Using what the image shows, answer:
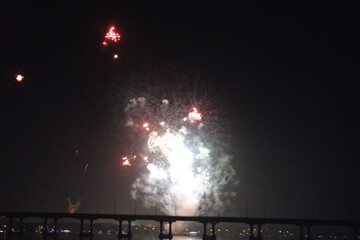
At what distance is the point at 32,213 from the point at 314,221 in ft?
210

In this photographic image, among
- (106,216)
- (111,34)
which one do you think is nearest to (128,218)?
(106,216)

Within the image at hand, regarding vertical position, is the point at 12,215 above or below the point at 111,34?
below

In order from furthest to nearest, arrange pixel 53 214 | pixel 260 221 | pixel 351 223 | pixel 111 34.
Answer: pixel 53 214, pixel 260 221, pixel 351 223, pixel 111 34

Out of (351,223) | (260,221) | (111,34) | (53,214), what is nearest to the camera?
(111,34)

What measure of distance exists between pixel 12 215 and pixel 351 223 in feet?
249

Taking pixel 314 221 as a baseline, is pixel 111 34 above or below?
above

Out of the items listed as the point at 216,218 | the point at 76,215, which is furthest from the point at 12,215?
the point at 216,218

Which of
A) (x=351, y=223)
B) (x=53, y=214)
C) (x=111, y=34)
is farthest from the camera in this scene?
(x=53, y=214)

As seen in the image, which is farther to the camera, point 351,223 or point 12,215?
point 12,215

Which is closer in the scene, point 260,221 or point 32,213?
point 260,221

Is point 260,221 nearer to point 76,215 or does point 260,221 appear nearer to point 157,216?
point 157,216

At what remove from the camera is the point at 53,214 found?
120 m

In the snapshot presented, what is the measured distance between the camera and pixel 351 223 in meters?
104

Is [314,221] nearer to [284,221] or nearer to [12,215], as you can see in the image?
[284,221]
